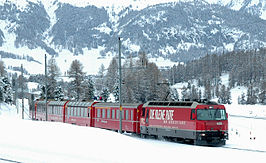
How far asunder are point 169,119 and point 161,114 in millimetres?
1328

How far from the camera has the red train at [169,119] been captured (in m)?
28.2

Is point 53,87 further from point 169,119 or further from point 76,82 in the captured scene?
point 169,119

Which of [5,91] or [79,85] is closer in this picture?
[79,85]

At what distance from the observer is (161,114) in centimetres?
3250

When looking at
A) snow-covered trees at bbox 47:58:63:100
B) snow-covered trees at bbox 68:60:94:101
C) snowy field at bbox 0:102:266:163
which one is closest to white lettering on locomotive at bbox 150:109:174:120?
snowy field at bbox 0:102:266:163

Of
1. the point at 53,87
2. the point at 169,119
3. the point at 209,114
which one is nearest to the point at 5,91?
the point at 53,87

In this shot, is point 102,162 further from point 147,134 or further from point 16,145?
point 147,134

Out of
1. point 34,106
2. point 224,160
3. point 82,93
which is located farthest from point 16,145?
point 82,93

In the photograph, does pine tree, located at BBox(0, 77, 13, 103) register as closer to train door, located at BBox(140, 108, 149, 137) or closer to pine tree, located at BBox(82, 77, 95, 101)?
pine tree, located at BBox(82, 77, 95, 101)

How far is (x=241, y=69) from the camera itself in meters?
182

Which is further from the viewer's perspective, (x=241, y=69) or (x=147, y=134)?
(x=241, y=69)

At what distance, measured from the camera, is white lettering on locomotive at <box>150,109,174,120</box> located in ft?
103

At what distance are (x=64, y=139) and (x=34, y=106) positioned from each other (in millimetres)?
44465

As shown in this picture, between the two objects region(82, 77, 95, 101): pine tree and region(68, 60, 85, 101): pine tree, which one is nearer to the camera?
region(82, 77, 95, 101): pine tree
